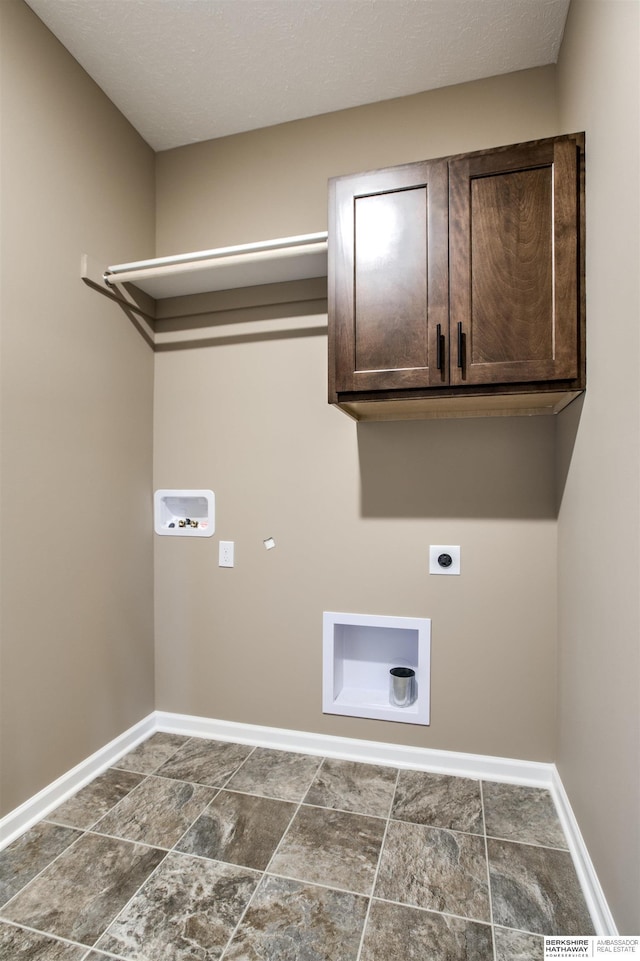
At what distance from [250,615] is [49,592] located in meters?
0.84

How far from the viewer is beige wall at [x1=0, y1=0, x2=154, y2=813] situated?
1665 millimetres

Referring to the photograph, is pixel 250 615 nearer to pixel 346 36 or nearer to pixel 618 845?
pixel 618 845

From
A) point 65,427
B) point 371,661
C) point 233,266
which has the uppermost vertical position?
point 233,266

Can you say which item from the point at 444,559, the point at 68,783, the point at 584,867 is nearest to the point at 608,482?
the point at 444,559

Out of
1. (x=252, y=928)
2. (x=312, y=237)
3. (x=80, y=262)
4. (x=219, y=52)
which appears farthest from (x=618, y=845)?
(x=219, y=52)

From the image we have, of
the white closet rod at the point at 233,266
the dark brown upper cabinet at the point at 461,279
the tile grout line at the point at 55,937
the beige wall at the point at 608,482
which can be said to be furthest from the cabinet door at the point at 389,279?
the tile grout line at the point at 55,937

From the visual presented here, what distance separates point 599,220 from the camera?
53.9 inches

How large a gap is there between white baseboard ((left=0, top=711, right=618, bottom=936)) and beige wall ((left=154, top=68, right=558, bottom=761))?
0.15 ft

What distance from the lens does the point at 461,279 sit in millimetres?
1593

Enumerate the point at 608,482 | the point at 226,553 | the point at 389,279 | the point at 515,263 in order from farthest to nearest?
1. the point at 226,553
2. the point at 389,279
3. the point at 515,263
4. the point at 608,482

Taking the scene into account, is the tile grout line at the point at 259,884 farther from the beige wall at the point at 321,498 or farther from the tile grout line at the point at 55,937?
the beige wall at the point at 321,498

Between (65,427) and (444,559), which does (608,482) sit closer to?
(444,559)

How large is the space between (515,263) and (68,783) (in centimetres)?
239

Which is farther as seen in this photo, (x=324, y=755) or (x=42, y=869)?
(x=324, y=755)
